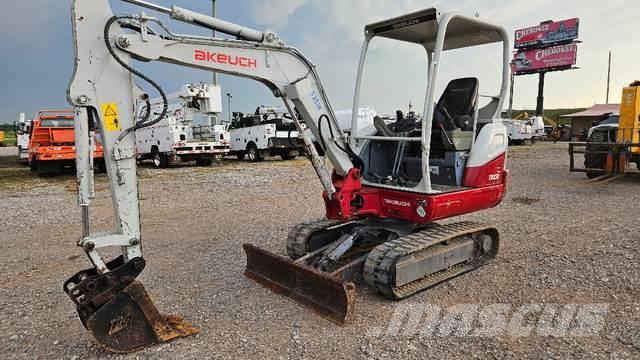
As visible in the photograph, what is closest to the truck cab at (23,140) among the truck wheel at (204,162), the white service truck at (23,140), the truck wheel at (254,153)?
the white service truck at (23,140)

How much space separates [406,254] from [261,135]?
53.1ft

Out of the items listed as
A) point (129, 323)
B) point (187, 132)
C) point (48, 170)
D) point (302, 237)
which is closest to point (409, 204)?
point (302, 237)

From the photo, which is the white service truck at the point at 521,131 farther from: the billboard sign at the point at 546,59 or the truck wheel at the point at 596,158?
the truck wheel at the point at 596,158

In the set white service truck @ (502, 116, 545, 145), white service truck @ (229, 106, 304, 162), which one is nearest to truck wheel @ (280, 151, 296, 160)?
white service truck @ (229, 106, 304, 162)

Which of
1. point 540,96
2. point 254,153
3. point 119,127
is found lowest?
point 254,153

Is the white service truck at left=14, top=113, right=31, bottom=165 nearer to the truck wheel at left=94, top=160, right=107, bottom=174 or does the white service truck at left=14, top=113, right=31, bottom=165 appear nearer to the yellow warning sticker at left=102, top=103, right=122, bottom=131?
the truck wheel at left=94, top=160, right=107, bottom=174

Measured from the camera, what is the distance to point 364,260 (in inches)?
187

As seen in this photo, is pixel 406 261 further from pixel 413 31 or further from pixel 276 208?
pixel 276 208

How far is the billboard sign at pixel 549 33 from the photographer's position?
4747cm

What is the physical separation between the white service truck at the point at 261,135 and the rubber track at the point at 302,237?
13.8m

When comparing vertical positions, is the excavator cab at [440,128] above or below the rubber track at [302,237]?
above

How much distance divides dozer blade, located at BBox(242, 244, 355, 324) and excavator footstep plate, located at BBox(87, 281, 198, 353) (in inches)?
47.0

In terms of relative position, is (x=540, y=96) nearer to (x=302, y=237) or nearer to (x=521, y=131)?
(x=521, y=131)

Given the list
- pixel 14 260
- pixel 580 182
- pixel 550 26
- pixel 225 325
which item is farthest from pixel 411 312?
pixel 550 26
